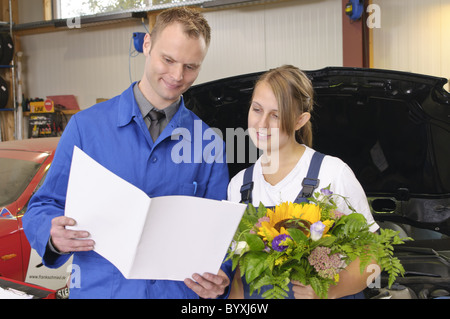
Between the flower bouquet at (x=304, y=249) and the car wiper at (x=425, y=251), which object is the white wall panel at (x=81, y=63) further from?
the flower bouquet at (x=304, y=249)

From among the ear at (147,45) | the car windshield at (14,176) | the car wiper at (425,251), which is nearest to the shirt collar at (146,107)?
A: the ear at (147,45)

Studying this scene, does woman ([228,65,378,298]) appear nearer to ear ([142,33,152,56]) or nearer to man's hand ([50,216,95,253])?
ear ([142,33,152,56])

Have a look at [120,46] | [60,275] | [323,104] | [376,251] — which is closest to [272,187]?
[376,251]

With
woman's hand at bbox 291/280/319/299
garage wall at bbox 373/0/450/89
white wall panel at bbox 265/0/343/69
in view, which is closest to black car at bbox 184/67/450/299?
woman's hand at bbox 291/280/319/299

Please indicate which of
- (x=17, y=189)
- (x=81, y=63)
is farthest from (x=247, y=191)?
(x=81, y=63)

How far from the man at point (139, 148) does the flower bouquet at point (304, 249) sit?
0.21m

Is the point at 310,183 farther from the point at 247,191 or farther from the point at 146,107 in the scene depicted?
the point at 146,107

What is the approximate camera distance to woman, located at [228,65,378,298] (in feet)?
4.86

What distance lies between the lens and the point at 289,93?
160 cm

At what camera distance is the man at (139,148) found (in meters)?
1.43

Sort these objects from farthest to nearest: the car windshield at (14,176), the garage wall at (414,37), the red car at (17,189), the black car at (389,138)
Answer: the garage wall at (414,37) < the car windshield at (14,176) < the red car at (17,189) < the black car at (389,138)

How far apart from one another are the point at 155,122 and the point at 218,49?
5586 mm

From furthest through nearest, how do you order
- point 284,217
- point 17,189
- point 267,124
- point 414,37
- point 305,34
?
point 305,34, point 414,37, point 17,189, point 267,124, point 284,217
